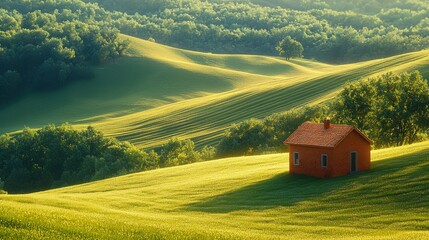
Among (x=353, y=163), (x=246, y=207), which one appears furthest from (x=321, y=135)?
(x=246, y=207)

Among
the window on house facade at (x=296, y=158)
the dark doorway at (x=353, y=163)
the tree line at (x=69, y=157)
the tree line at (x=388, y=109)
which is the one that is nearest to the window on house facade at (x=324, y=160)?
the dark doorway at (x=353, y=163)

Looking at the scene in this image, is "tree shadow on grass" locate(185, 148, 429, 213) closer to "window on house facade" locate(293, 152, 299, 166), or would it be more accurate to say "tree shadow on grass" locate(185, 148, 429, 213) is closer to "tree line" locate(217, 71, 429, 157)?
"window on house facade" locate(293, 152, 299, 166)

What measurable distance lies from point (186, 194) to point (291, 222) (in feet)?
45.3

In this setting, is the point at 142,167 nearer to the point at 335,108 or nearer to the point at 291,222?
the point at 335,108

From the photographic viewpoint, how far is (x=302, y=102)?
117m

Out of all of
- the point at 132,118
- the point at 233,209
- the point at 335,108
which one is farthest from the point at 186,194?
the point at 132,118

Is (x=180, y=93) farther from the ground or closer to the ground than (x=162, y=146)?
farther from the ground

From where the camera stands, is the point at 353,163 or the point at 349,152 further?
the point at 349,152

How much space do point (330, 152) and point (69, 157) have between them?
49.5 metres

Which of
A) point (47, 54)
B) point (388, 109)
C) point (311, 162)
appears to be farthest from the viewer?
point (47, 54)

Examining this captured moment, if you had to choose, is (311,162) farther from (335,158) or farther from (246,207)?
(246,207)

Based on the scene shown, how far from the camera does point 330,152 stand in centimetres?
5312

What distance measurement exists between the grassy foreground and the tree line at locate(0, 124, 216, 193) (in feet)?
87.2

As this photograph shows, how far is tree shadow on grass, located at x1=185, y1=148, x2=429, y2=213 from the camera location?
4569cm
